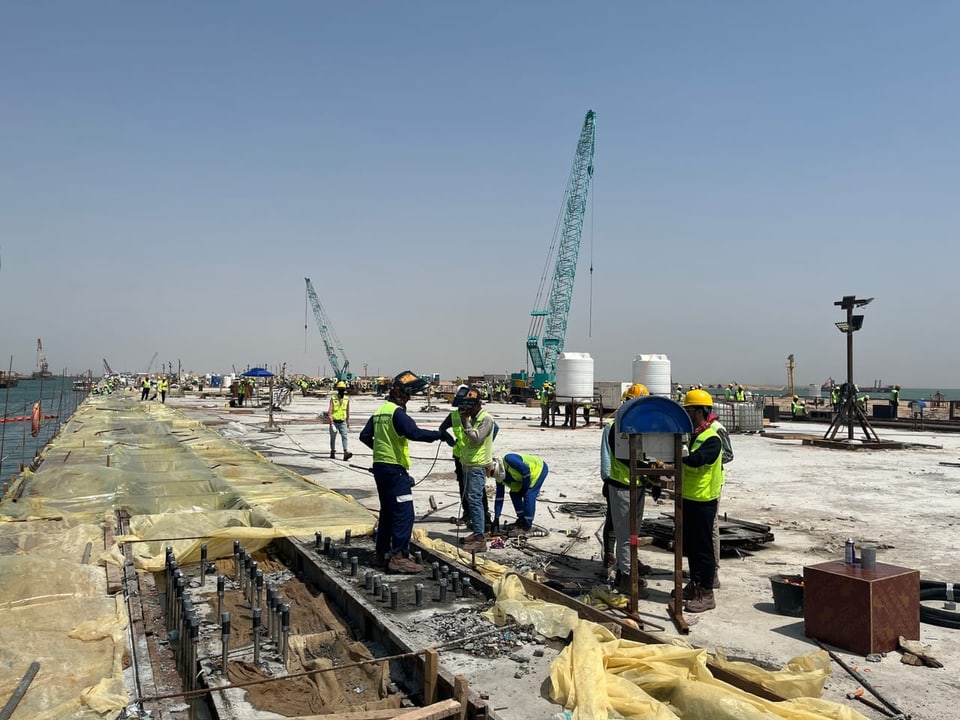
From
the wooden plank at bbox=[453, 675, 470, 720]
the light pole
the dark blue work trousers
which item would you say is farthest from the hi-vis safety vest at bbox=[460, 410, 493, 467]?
the light pole

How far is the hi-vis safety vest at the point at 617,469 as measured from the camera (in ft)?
20.4

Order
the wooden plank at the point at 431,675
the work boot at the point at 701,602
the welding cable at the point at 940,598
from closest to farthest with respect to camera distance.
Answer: the wooden plank at the point at 431,675, the welding cable at the point at 940,598, the work boot at the point at 701,602

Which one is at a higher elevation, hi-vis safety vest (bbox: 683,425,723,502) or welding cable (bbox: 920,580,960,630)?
hi-vis safety vest (bbox: 683,425,723,502)

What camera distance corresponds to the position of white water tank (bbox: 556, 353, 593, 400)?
93.5ft

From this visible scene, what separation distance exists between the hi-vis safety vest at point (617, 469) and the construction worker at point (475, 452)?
205cm

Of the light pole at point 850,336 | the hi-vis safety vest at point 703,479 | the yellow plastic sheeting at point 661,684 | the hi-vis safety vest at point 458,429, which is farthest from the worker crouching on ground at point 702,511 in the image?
the light pole at point 850,336

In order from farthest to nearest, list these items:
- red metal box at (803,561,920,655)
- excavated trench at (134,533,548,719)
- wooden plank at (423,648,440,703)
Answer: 1. red metal box at (803,561,920,655)
2. excavated trench at (134,533,548,719)
3. wooden plank at (423,648,440,703)

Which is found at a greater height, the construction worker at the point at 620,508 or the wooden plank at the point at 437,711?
the construction worker at the point at 620,508

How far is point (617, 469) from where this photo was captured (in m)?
6.28

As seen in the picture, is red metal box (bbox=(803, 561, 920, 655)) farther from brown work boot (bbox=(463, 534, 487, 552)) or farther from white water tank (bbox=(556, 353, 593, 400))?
white water tank (bbox=(556, 353, 593, 400))

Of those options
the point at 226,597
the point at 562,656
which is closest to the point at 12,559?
the point at 226,597

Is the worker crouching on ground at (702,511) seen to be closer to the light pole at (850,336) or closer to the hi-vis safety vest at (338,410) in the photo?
the hi-vis safety vest at (338,410)

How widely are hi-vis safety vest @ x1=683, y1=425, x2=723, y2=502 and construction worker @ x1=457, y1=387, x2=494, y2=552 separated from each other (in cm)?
276

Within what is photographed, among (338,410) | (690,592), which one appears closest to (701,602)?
(690,592)
